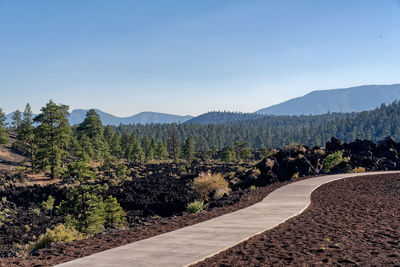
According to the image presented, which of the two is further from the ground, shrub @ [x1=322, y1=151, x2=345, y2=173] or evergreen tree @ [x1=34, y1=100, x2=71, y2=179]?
evergreen tree @ [x1=34, y1=100, x2=71, y2=179]

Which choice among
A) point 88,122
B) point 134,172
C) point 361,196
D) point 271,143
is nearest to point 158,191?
point 134,172

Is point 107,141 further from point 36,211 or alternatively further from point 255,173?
point 255,173

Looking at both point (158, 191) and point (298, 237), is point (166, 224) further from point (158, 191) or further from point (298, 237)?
point (158, 191)

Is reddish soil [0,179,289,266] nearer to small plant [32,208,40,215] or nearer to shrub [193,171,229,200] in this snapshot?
shrub [193,171,229,200]

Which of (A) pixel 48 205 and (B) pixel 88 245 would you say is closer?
(B) pixel 88 245

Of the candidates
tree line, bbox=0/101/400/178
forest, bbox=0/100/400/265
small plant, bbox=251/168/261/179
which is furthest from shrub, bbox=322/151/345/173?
tree line, bbox=0/101/400/178

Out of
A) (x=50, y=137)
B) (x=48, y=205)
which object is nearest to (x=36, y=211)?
(x=48, y=205)

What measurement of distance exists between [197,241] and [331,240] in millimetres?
2995

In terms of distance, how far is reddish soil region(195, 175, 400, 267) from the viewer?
5.52 meters

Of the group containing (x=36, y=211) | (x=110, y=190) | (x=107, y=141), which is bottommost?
(x=36, y=211)

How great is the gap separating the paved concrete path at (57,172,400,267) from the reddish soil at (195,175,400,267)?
12.4 inches

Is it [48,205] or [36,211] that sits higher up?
[48,205]

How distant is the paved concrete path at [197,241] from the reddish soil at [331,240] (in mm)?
314

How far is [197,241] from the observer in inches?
275
